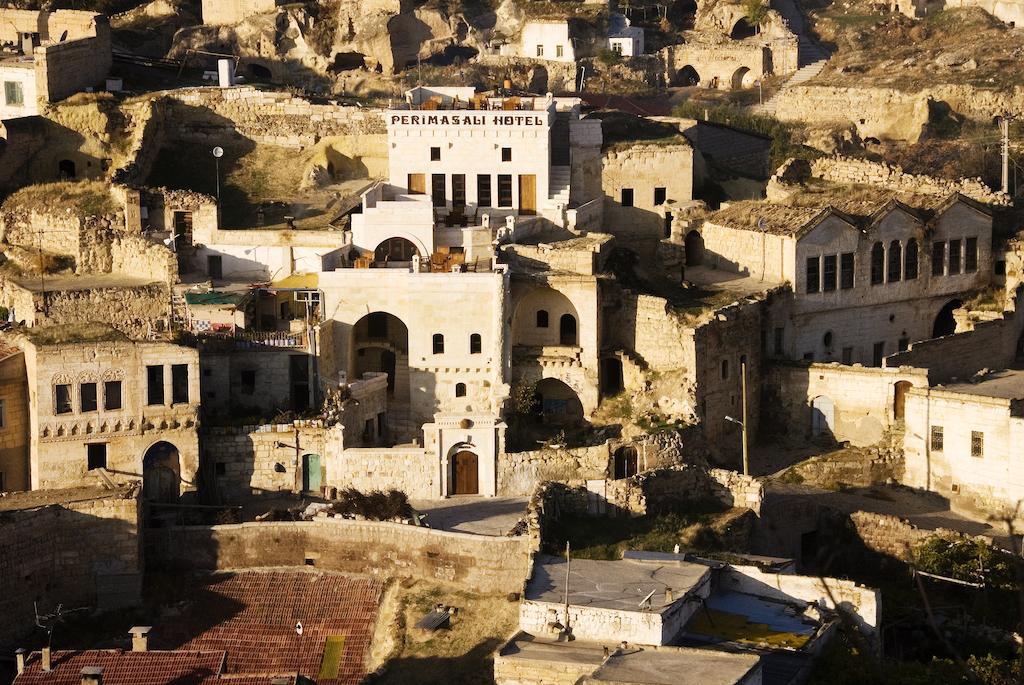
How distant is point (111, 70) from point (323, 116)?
21.3 feet

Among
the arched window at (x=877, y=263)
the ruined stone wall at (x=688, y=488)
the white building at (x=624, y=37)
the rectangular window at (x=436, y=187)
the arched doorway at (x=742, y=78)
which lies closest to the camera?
the ruined stone wall at (x=688, y=488)

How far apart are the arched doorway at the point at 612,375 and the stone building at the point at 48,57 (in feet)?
57.0

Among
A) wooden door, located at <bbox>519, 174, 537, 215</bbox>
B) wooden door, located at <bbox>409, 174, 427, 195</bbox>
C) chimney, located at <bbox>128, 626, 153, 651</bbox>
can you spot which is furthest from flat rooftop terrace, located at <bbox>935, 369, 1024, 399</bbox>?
chimney, located at <bbox>128, 626, 153, 651</bbox>

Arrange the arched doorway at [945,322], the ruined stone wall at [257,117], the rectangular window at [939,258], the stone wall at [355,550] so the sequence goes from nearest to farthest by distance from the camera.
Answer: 1. the stone wall at [355,550]
2. the rectangular window at [939,258]
3. the arched doorway at [945,322]
4. the ruined stone wall at [257,117]

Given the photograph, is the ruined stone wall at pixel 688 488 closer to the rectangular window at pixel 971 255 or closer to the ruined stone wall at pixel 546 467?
Answer: the ruined stone wall at pixel 546 467

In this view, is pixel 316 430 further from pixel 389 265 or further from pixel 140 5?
pixel 140 5

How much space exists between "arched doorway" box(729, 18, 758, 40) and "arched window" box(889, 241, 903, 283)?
3173 cm

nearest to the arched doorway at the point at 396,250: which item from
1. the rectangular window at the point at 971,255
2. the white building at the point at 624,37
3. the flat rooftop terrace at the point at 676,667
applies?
the rectangular window at the point at 971,255

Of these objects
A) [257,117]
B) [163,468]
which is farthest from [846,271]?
[163,468]

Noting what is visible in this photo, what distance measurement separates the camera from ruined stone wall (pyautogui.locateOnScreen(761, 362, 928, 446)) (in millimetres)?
68125

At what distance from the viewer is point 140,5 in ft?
306

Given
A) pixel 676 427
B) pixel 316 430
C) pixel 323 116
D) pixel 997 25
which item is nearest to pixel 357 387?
pixel 316 430

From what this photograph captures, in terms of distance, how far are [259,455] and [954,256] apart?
19.5 metres

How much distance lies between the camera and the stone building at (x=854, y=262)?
70750mm
